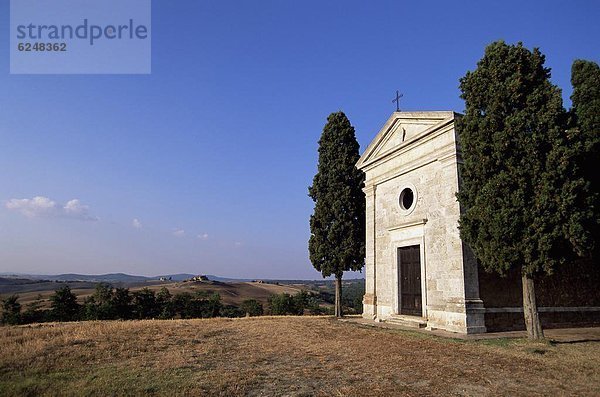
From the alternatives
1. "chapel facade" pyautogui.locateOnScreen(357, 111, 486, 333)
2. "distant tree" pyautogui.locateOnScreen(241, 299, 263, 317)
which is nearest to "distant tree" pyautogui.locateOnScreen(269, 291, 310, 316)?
"distant tree" pyautogui.locateOnScreen(241, 299, 263, 317)

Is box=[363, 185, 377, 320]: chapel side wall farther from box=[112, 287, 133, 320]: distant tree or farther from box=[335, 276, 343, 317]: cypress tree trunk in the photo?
box=[112, 287, 133, 320]: distant tree

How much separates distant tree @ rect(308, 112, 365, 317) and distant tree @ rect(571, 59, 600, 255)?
32.0ft

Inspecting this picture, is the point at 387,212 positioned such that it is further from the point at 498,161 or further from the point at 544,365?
the point at 544,365

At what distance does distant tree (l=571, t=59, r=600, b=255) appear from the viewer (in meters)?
11.5

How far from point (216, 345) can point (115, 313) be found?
24069 mm

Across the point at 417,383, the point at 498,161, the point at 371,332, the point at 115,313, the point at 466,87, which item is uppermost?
the point at 466,87

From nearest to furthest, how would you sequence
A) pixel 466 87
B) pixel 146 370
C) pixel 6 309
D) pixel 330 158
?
pixel 146 370 < pixel 466 87 < pixel 330 158 < pixel 6 309

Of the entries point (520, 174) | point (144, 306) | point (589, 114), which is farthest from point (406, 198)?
point (144, 306)

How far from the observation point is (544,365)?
8.05m

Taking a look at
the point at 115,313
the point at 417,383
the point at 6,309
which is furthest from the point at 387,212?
the point at 6,309

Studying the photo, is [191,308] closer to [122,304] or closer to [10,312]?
[122,304]

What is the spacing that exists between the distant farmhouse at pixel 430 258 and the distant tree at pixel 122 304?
887 inches

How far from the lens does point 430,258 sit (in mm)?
14016

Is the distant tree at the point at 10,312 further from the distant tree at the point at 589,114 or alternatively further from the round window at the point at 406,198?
the distant tree at the point at 589,114
